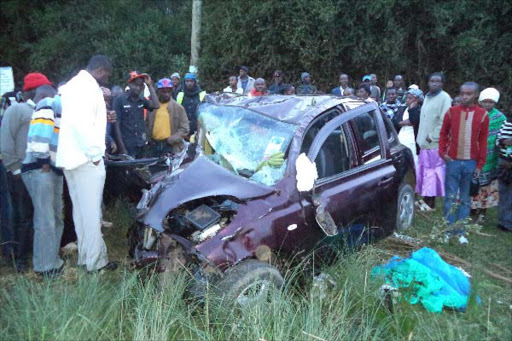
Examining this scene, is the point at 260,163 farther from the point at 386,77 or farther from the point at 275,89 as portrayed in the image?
the point at 386,77

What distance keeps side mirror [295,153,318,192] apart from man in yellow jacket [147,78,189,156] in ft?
12.0

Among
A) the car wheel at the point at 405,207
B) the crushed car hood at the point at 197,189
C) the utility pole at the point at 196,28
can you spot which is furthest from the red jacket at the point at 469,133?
the utility pole at the point at 196,28

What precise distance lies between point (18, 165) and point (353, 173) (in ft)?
11.5

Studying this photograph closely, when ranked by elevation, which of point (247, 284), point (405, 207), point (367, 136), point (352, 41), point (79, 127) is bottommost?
point (405, 207)

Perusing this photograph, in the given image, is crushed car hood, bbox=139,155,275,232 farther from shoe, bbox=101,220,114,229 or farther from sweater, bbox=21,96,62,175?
shoe, bbox=101,220,114,229

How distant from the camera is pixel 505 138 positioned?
6.88 m

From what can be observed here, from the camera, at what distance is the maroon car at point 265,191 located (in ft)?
12.8

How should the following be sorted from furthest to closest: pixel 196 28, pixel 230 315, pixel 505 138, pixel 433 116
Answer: pixel 196 28 → pixel 433 116 → pixel 505 138 → pixel 230 315

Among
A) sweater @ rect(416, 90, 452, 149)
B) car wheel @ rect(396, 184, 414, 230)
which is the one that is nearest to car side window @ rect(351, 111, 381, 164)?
Result: car wheel @ rect(396, 184, 414, 230)

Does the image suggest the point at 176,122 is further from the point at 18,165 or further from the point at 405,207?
the point at 405,207

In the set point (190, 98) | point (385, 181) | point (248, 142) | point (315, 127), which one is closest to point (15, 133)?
point (248, 142)

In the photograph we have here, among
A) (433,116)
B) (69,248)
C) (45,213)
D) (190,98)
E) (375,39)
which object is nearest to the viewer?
(45,213)

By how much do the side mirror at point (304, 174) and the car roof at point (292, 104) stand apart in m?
0.47

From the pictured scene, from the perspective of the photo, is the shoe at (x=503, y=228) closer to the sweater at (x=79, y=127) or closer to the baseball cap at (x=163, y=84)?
the baseball cap at (x=163, y=84)
